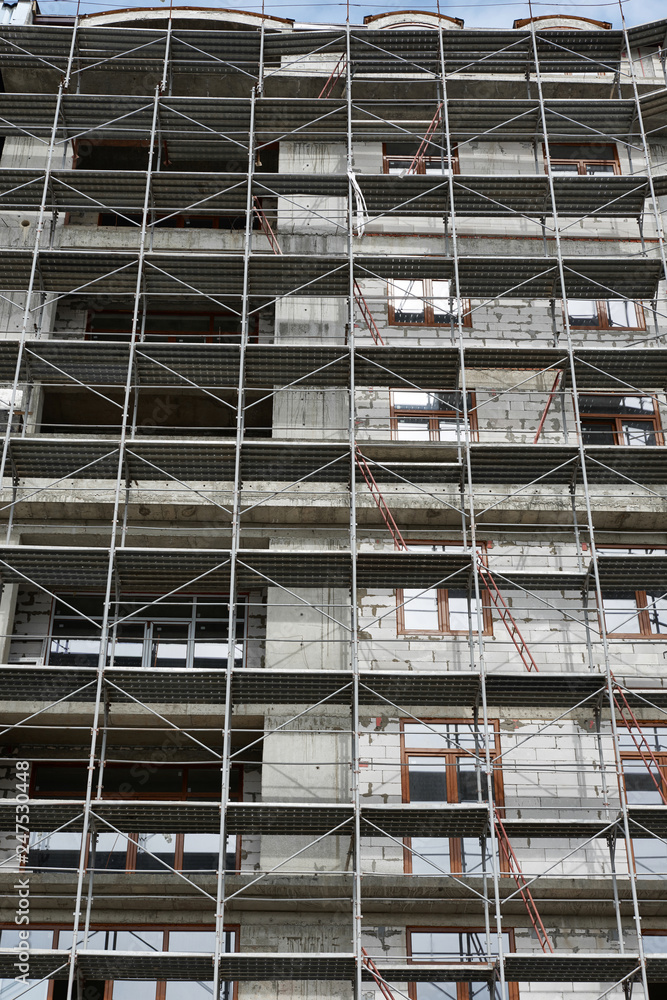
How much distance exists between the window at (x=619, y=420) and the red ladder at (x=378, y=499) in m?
4.59

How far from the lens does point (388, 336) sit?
22484 mm

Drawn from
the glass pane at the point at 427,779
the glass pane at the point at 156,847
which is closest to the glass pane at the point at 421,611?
the glass pane at the point at 427,779

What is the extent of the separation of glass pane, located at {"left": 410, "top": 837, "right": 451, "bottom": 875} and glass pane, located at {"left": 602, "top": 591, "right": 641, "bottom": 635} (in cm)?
486


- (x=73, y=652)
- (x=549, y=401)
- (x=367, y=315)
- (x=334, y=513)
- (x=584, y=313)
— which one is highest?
(x=584, y=313)

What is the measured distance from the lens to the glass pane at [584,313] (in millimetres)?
23422

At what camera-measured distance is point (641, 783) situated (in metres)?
18.8

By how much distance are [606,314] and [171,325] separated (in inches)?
357

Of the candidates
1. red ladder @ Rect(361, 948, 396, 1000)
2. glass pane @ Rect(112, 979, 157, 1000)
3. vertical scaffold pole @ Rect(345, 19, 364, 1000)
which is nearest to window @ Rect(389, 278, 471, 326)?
vertical scaffold pole @ Rect(345, 19, 364, 1000)

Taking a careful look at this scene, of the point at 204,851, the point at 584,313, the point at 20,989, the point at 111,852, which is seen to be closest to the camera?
the point at 20,989

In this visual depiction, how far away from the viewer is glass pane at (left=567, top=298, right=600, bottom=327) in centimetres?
2342

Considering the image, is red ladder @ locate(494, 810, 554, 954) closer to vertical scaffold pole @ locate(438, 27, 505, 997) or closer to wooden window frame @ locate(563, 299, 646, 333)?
vertical scaffold pole @ locate(438, 27, 505, 997)

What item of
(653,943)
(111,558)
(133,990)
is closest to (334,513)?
(111,558)

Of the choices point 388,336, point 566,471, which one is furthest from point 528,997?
point 388,336

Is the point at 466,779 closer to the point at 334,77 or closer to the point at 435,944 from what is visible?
the point at 435,944
